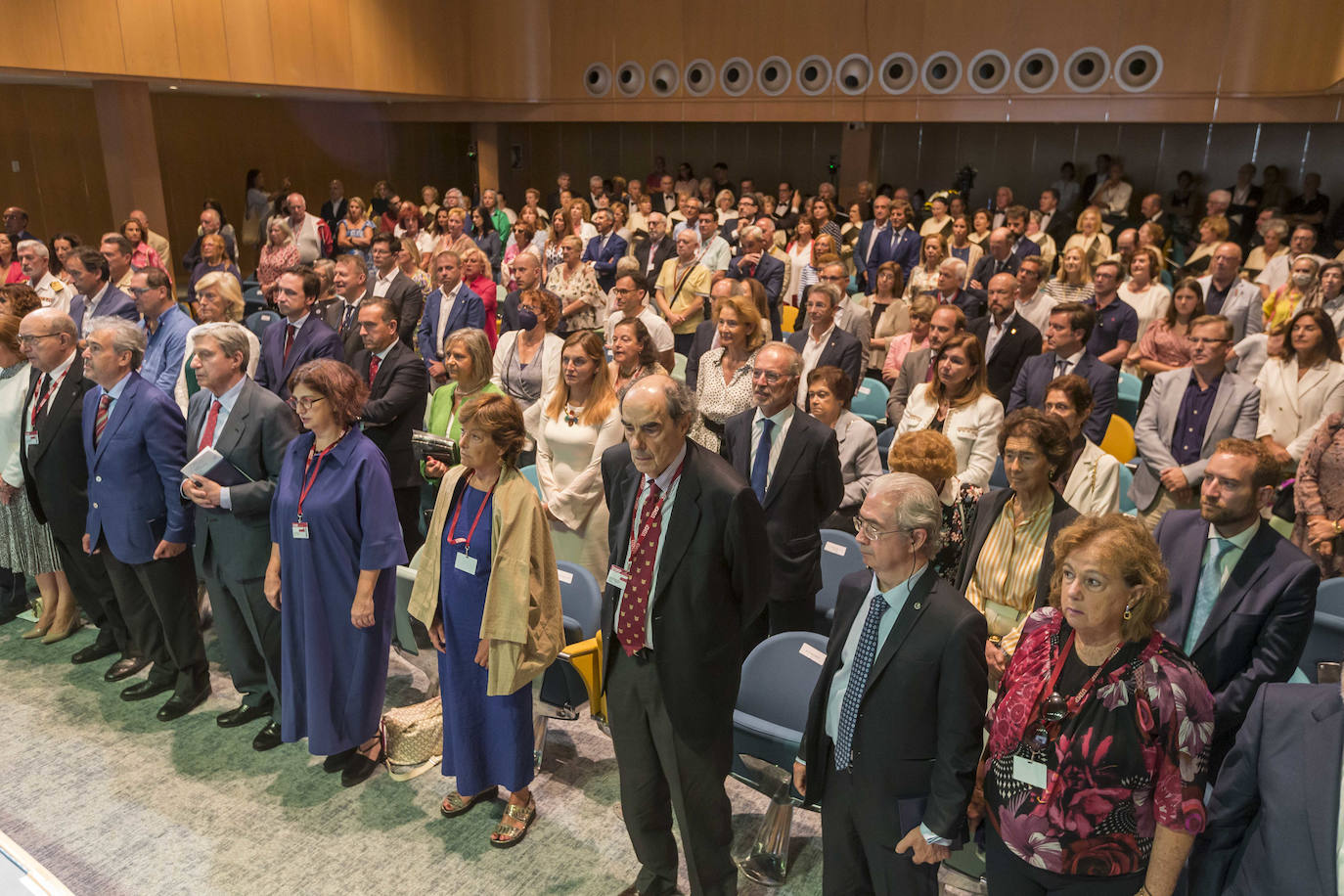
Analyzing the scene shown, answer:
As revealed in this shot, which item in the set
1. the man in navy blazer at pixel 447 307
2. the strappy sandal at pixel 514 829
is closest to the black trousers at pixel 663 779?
the strappy sandal at pixel 514 829

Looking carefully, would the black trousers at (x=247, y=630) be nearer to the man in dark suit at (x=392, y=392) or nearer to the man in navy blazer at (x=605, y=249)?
the man in dark suit at (x=392, y=392)

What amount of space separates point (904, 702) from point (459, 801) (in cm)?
Answer: 194

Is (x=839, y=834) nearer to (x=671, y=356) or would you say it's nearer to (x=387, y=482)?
(x=387, y=482)

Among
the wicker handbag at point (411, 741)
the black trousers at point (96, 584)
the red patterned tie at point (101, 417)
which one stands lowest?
the wicker handbag at point (411, 741)

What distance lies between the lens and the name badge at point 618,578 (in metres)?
2.73

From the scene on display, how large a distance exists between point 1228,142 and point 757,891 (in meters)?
14.5

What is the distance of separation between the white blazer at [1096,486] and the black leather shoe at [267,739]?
3.28 metres

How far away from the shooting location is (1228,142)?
13758 millimetres

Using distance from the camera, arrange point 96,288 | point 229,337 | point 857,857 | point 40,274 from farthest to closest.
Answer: point 40,274, point 96,288, point 229,337, point 857,857

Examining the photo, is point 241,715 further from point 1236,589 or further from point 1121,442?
point 1121,442

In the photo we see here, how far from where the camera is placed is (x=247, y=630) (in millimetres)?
3945

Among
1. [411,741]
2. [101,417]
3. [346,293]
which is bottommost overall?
[411,741]

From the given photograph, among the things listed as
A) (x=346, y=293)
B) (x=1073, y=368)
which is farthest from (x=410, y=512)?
(x=1073, y=368)

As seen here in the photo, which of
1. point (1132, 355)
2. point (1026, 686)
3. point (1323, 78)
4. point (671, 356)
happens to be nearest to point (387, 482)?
point (1026, 686)
